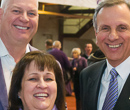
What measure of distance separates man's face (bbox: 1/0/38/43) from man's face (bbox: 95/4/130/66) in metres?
0.56

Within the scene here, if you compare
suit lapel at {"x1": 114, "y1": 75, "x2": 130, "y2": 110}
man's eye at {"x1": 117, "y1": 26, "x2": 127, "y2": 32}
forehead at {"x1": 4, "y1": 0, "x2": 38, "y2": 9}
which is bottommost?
suit lapel at {"x1": 114, "y1": 75, "x2": 130, "y2": 110}

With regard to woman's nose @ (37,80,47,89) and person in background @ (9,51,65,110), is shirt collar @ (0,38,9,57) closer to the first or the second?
person in background @ (9,51,65,110)

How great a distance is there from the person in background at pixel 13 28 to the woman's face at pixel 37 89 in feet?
0.97

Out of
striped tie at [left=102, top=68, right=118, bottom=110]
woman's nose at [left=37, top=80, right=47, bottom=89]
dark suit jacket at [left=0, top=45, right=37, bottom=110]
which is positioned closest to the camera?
woman's nose at [left=37, top=80, right=47, bottom=89]

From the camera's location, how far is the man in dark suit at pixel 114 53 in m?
1.71

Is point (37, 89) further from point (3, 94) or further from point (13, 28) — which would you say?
point (13, 28)

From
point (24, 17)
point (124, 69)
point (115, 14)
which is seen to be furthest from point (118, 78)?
point (24, 17)

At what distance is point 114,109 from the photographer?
1717mm

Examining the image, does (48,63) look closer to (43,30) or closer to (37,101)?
(37,101)

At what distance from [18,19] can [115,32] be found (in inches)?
30.4

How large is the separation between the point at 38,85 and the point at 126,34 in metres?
0.76

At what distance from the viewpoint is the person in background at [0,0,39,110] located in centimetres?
180

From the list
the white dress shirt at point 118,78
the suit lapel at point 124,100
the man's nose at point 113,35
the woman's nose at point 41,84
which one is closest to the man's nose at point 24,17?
the woman's nose at point 41,84

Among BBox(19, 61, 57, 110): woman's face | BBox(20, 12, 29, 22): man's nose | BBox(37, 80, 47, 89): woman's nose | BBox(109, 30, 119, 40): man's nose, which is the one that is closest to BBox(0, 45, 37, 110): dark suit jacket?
BBox(19, 61, 57, 110): woman's face
